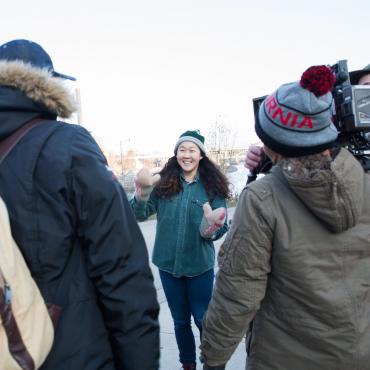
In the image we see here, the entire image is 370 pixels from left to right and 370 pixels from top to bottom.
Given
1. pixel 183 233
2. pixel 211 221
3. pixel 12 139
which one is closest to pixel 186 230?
pixel 183 233

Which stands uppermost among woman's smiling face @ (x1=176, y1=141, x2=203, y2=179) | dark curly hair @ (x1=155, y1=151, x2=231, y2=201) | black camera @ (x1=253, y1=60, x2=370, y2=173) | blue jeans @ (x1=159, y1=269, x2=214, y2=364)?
black camera @ (x1=253, y1=60, x2=370, y2=173)

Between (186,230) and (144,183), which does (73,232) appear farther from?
(186,230)

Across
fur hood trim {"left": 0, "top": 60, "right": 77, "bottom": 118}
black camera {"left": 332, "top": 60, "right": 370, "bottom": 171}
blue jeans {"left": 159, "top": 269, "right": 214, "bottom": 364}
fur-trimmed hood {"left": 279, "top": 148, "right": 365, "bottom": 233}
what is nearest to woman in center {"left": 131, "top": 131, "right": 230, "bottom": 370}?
Result: blue jeans {"left": 159, "top": 269, "right": 214, "bottom": 364}

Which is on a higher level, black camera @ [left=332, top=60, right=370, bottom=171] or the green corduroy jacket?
black camera @ [left=332, top=60, right=370, bottom=171]

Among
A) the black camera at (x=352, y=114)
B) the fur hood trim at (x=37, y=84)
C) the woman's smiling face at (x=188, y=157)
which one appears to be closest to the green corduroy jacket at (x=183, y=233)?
the woman's smiling face at (x=188, y=157)

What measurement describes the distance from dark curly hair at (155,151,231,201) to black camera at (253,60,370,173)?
1356mm

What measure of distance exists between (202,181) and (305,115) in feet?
5.77

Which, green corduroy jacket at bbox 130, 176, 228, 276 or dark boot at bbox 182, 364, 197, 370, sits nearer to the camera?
green corduroy jacket at bbox 130, 176, 228, 276

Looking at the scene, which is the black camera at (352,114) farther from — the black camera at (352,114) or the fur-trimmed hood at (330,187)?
the fur-trimmed hood at (330,187)

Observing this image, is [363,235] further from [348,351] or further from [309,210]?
[348,351]

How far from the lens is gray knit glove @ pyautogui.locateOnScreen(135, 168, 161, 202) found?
261cm

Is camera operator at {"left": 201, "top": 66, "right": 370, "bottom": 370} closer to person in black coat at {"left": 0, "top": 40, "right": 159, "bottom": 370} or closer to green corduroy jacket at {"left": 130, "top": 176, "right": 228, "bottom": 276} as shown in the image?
person in black coat at {"left": 0, "top": 40, "right": 159, "bottom": 370}

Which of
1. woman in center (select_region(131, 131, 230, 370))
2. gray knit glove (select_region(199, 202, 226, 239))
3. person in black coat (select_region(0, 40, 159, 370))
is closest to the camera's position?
person in black coat (select_region(0, 40, 159, 370))

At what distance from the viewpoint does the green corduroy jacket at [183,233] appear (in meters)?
2.95
